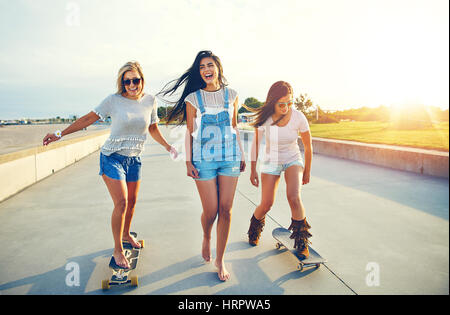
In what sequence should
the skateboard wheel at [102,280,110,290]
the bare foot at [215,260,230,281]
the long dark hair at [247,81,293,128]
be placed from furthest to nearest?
1. the long dark hair at [247,81,293,128]
2. the bare foot at [215,260,230,281]
3. the skateboard wheel at [102,280,110,290]

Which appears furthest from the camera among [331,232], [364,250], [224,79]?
[331,232]

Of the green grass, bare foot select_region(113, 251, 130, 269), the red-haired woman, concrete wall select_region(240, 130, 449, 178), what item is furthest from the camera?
the green grass

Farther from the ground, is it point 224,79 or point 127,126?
point 224,79

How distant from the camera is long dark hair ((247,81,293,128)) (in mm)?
3387

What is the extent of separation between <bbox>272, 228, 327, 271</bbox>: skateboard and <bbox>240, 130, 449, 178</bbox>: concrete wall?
17.4 ft

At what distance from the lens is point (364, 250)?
3.52 metres

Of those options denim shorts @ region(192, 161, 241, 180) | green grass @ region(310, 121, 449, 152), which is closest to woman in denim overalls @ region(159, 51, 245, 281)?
denim shorts @ region(192, 161, 241, 180)

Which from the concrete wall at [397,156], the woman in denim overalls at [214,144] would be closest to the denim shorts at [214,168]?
the woman in denim overalls at [214,144]

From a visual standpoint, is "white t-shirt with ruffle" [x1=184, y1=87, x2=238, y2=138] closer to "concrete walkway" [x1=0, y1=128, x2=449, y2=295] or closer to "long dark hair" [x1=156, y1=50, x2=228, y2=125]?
"long dark hair" [x1=156, y1=50, x2=228, y2=125]
